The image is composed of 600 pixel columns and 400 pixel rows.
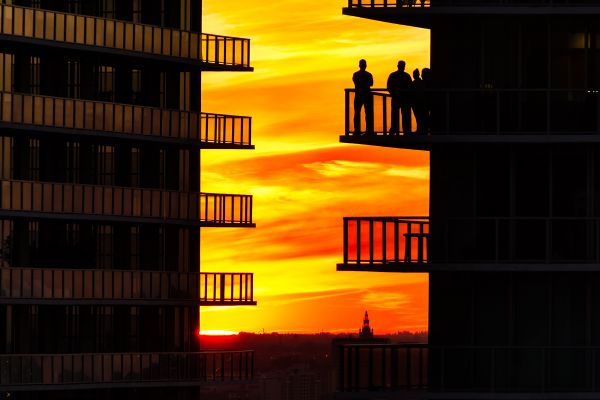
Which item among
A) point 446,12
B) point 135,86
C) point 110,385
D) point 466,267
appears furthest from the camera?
point 135,86

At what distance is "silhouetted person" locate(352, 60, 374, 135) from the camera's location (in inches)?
2790

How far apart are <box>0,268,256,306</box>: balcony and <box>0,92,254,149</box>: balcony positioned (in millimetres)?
4950

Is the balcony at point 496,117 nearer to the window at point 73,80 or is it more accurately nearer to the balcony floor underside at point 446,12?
the balcony floor underside at point 446,12

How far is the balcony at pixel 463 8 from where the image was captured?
7062 centimetres

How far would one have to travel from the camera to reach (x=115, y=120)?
9838 cm

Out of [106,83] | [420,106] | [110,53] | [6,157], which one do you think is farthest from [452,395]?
[106,83]

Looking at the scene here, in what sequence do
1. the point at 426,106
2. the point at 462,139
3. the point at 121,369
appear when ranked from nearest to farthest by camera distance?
the point at 462,139 < the point at 426,106 < the point at 121,369

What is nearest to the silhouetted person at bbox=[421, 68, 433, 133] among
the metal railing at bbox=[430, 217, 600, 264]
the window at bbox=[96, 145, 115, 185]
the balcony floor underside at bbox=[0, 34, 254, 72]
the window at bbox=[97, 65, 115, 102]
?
the metal railing at bbox=[430, 217, 600, 264]

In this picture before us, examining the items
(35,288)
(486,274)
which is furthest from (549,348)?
(35,288)

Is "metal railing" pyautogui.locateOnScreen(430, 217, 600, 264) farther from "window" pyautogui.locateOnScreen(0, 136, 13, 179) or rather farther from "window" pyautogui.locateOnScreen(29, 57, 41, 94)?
"window" pyautogui.locateOnScreen(29, 57, 41, 94)

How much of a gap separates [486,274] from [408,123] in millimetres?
4491

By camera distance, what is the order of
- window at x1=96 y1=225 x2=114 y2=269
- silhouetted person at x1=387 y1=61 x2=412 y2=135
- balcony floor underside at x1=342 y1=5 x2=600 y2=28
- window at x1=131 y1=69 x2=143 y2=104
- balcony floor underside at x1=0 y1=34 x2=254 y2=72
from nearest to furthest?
balcony floor underside at x1=342 y1=5 x2=600 y2=28 < silhouetted person at x1=387 y1=61 x2=412 y2=135 < balcony floor underside at x1=0 y1=34 x2=254 y2=72 < window at x1=96 y1=225 x2=114 y2=269 < window at x1=131 y1=69 x2=143 y2=104

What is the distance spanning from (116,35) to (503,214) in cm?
2920

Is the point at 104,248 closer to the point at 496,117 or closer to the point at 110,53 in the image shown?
the point at 110,53
